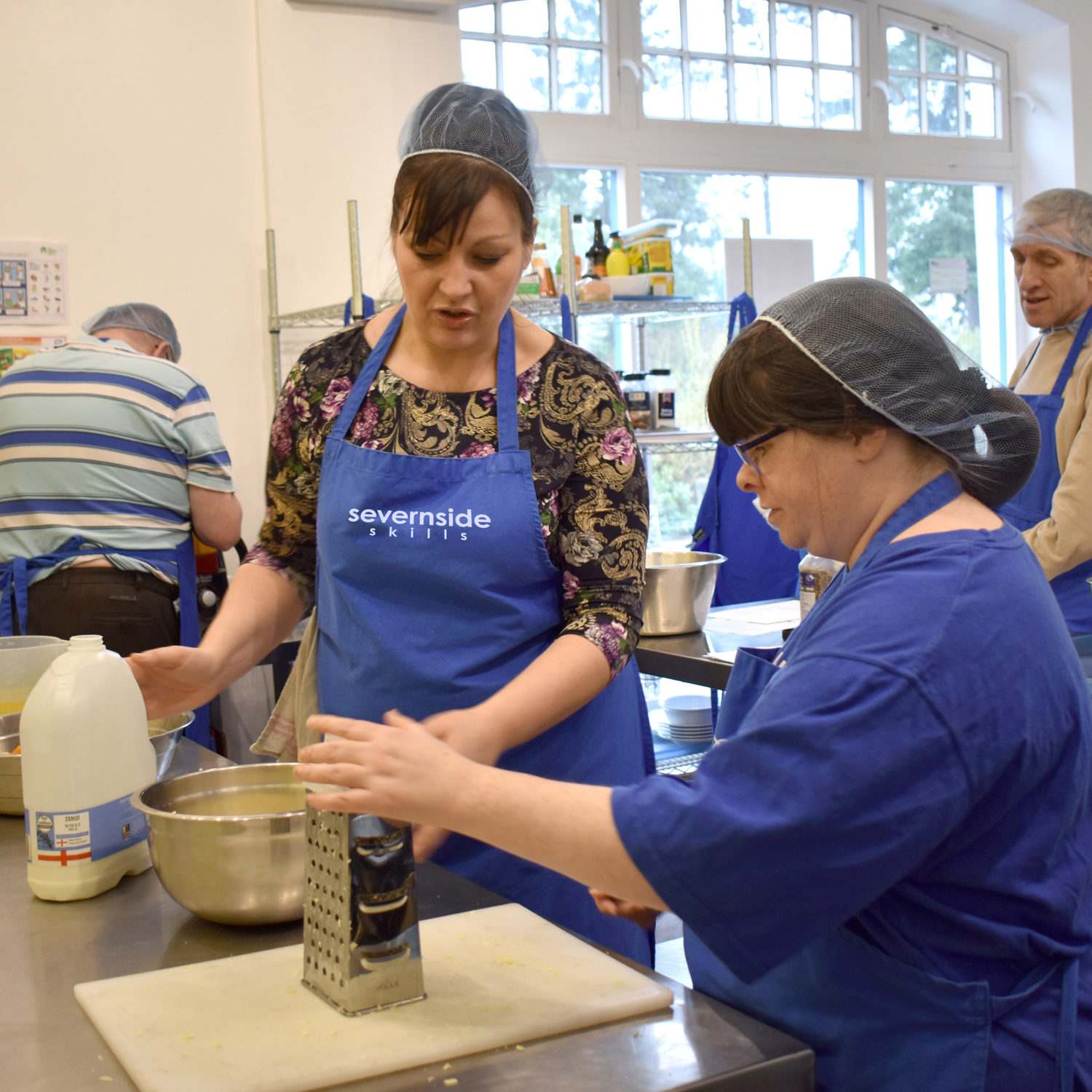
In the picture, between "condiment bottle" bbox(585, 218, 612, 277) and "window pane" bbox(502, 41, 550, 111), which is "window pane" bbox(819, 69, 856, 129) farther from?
"condiment bottle" bbox(585, 218, 612, 277)

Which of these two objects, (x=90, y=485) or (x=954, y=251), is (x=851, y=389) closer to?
(x=90, y=485)

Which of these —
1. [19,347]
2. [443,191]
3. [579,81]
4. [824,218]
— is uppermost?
[579,81]

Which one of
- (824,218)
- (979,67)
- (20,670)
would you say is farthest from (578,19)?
(20,670)

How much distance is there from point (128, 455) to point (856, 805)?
269 cm

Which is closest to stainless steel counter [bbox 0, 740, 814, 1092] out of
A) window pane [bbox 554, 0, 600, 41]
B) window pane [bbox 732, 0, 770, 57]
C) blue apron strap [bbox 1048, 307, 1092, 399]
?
blue apron strap [bbox 1048, 307, 1092, 399]

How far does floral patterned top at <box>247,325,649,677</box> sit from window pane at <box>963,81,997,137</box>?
5202 mm

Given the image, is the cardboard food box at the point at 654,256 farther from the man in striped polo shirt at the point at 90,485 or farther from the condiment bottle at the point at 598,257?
the man in striped polo shirt at the point at 90,485

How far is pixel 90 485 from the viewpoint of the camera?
10.3ft

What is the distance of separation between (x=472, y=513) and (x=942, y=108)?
212 inches

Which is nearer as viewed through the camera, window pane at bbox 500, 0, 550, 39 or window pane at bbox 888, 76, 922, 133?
window pane at bbox 500, 0, 550, 39

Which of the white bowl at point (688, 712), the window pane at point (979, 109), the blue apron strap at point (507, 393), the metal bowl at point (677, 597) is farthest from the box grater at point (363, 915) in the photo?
the window pane at point (979, 109)

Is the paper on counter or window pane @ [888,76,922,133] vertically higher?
window pane @ [888,76,922,133]

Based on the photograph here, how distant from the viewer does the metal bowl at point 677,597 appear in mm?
2648

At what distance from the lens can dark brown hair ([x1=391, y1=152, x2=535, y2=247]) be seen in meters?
1.48
